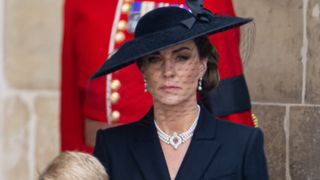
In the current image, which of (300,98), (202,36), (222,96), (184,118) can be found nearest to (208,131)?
(184,118)

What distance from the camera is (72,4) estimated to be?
9.68 ft

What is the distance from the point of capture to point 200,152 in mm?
2369

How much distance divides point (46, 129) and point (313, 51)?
1199 millimetres

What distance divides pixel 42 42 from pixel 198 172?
1656 millimetres

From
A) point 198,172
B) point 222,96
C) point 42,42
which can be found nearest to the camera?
point 198,172

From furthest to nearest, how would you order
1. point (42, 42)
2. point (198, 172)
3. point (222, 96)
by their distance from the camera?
point (42, 42), point (222, 96), point (198, 172)

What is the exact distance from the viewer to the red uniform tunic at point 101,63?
2812 mm

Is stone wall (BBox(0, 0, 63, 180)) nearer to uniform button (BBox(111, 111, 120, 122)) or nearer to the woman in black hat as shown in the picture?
uniform button (BBox(111, 111, 120, 122))

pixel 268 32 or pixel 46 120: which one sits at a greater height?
pixel 268 32

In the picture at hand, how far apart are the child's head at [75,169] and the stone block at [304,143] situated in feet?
4.06

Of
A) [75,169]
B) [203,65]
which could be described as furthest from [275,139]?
[75,169]

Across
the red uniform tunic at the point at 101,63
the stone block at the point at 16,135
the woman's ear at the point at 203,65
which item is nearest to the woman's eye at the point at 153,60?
the woman's ear at the point at 203,65

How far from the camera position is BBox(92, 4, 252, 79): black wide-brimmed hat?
90.1 inches

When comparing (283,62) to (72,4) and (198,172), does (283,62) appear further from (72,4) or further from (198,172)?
(198,172)
